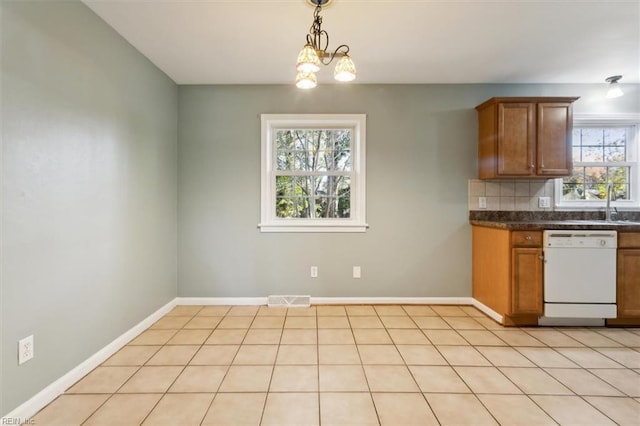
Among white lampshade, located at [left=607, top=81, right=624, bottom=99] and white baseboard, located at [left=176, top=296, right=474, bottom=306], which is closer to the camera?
white lampshade, located at [left=607, top=81, right=624, bottom=99]

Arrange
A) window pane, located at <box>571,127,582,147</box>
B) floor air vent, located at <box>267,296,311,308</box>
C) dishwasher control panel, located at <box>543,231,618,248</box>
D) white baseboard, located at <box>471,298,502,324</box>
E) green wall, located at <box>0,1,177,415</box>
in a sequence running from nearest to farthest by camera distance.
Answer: green wall, located at <box>0,1,177,415</box>, dishwasher control panel, located at <box>543,231,618,248</box>, white baseboard, located at <box>471,298,502,324</box>, floor air vent, located at <box>267,296,311,308</box>, window pane, located at <box>571,127,582,147</box>

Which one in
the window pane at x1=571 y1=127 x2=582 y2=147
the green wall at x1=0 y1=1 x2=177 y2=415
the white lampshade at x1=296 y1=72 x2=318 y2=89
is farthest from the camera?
the window pane at x1=571 y1=127 x2=582 y2=147

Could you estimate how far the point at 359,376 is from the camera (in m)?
1.85

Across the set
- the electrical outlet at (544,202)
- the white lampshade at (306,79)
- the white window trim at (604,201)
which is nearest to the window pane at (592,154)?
the white window trim at (604,201)

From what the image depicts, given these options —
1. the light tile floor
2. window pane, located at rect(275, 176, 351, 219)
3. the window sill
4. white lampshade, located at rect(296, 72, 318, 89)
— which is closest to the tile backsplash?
the light tile floor

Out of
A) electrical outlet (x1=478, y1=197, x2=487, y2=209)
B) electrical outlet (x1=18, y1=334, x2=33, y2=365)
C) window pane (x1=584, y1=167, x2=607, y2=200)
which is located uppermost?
window pane (x1=584, y1=167, x2=607, y2=200)

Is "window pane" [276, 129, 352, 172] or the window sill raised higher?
"window pane" [276, 129, 352, 172]

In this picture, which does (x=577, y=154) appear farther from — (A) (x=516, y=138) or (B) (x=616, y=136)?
(A) (x=516, y=138)

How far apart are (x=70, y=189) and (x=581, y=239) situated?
3847mm

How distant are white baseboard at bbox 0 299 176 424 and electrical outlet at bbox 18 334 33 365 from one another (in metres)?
0.22

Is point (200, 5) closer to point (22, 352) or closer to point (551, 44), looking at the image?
point (22, 352)

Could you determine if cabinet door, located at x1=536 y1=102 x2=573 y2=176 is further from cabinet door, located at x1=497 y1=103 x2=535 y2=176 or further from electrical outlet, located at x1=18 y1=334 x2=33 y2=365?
electrical outlet, located at x1=18 y1=334 x2=33 y2=365

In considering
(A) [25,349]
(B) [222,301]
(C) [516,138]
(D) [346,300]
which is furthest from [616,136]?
(A) [25,349]

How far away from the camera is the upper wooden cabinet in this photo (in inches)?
112
